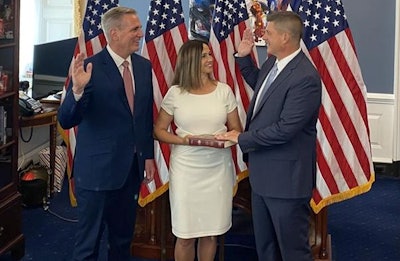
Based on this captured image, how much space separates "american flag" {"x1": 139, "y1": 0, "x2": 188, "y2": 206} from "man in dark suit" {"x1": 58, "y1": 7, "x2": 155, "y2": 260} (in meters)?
0.56

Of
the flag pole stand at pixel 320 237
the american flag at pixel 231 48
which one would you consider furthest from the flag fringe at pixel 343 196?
the american flag at pixel 231 48

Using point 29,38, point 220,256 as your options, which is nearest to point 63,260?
point 220,256

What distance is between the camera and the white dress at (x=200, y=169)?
332cm

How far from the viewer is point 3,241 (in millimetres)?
3855

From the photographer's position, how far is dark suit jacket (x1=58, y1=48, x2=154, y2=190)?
3047 millimetres

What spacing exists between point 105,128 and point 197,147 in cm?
53

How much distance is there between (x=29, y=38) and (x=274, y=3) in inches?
101

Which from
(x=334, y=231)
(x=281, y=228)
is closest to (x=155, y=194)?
(x=281, y=228)

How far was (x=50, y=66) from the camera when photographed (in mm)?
5613

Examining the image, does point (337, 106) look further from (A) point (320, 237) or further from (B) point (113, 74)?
(B) point (113, 74)

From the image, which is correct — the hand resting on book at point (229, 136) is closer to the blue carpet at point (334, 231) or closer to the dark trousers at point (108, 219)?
the dark trousers at point (108, 219)

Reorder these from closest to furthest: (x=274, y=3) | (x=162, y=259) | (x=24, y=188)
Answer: (x=162, y=259), (x=24, y=188), (x=274, y=3)

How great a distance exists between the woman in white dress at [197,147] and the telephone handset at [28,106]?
73.7 inches

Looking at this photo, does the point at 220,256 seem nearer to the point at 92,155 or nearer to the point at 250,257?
the point at 250,257
